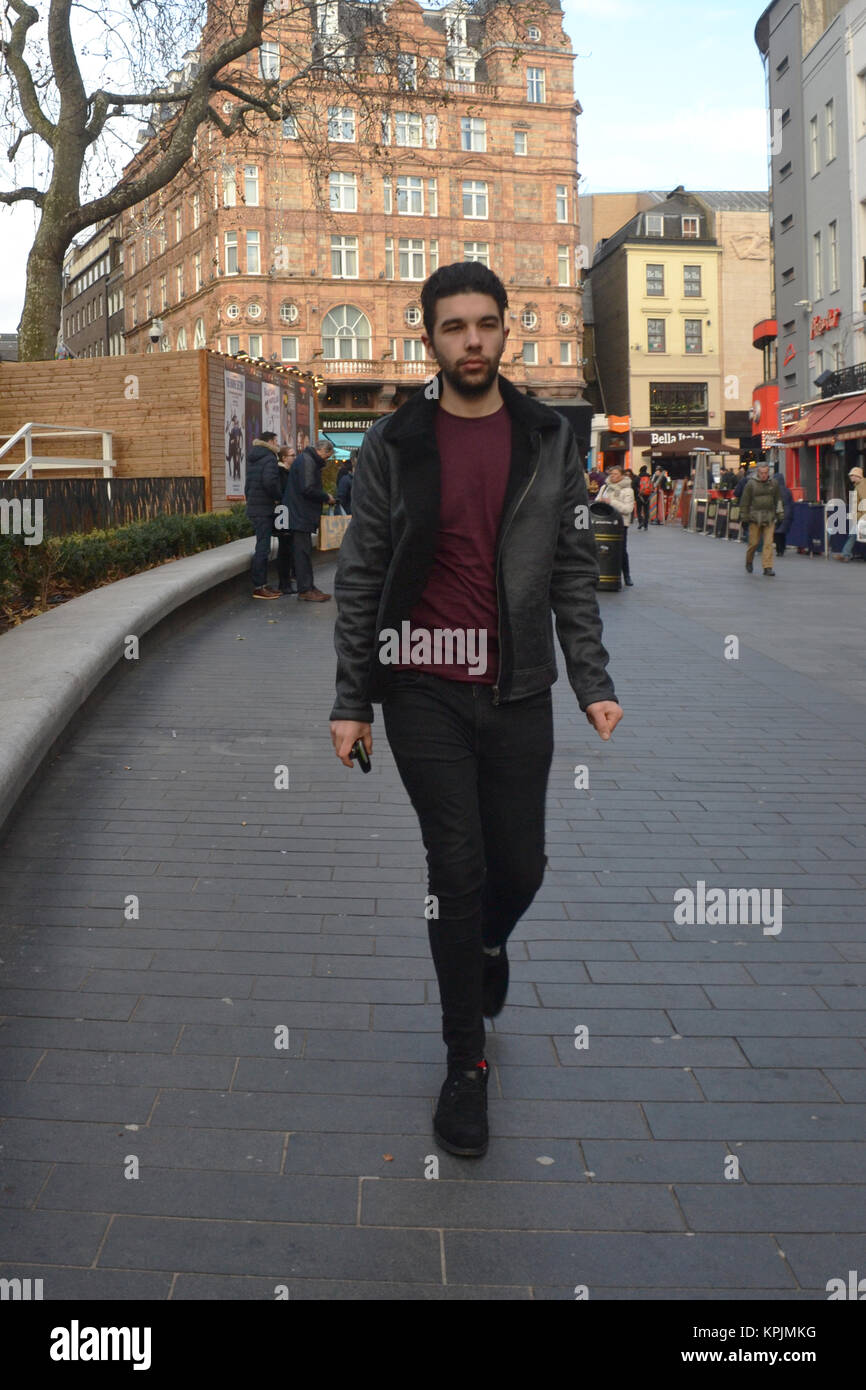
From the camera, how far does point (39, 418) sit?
19.6 meters

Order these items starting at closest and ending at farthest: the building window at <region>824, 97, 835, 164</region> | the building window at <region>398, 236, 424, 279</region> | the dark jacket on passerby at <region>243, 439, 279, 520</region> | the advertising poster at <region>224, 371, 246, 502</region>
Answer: the dark jacket on passerby at <region>243, 439, 279, 520</region> < the advertising poster at <region>224, 371, 246, 502</region> < the building window at <region>824, 97, 835, 164</region> < the building window at <region>398, 236, 424, 279</region>

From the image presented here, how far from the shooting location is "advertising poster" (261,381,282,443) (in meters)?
21.7

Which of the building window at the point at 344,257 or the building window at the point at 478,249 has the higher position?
the building window at the point at 478,249

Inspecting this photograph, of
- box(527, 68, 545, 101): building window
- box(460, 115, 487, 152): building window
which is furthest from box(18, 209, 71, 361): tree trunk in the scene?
box(527, 68, 545, 101): building window

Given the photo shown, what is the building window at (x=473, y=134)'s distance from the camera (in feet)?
207

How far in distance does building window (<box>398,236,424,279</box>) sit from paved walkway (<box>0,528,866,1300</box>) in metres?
57.3

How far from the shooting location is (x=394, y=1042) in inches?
154

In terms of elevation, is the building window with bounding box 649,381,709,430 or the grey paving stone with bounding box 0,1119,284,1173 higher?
the building window with bounding box 649,381,709,430

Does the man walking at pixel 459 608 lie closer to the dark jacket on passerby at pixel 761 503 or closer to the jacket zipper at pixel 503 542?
the jacket zipper at pixel 503 542

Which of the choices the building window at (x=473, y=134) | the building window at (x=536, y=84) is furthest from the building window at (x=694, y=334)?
the building window at (x=473, y=134)

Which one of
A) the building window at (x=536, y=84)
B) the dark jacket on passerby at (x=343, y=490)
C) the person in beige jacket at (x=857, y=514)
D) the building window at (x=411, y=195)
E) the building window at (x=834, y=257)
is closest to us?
the person in beige jacket at (x=857, y=514)

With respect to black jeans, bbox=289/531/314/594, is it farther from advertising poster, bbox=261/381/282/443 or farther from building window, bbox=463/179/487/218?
building window, bbox=463/179/487/218

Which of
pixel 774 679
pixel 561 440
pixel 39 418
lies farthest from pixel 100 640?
pixel 39 418

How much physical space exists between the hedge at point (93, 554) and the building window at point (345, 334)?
44.8 metres
